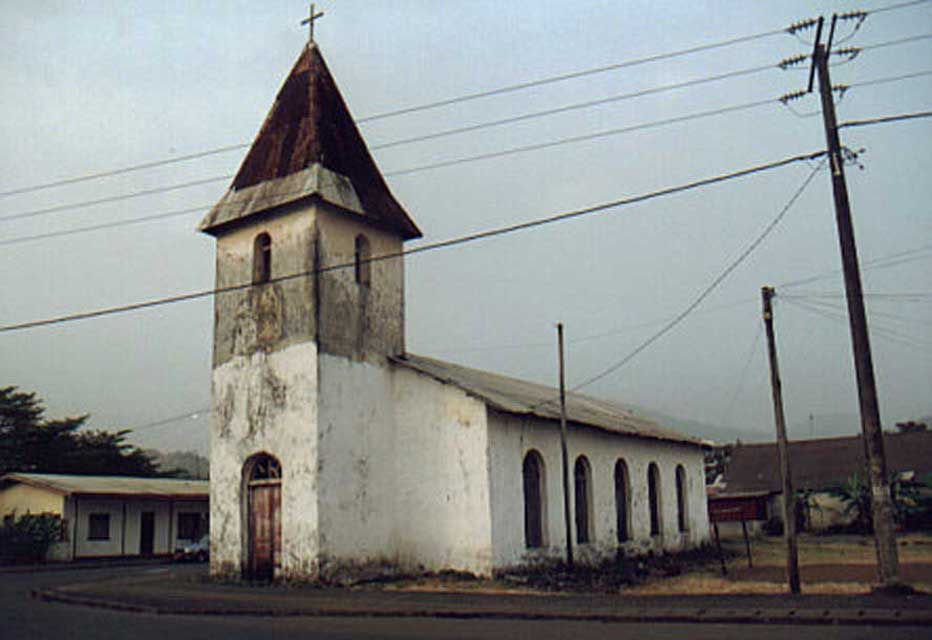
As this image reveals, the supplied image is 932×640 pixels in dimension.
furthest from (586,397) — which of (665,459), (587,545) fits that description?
(587,545)

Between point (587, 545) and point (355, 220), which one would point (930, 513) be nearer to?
point (587, 545)

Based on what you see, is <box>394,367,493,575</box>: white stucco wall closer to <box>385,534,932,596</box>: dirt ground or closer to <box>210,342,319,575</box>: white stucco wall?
<box>385,534,932,596</box>: dirt ground

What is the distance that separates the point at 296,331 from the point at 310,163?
465 cm

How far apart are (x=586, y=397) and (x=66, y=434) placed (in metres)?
32.7

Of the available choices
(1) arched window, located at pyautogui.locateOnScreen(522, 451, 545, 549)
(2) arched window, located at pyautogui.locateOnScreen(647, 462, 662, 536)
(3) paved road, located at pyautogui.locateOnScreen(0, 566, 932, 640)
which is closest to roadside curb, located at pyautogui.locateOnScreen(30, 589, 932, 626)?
(3) paved road, located at pyautogui.locateOnScreen(0, 566, 932, 640)

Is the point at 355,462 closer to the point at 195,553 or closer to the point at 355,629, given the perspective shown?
the point at 355,629

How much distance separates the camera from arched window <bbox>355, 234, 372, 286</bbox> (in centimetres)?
2339

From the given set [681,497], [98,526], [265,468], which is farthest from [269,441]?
[98,526]

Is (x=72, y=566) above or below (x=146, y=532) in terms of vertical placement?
below

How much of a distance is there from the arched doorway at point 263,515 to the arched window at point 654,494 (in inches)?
592

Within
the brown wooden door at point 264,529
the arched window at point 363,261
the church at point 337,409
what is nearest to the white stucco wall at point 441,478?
the church at point 337,409

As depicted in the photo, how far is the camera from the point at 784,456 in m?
17.2

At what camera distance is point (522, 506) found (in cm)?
2223

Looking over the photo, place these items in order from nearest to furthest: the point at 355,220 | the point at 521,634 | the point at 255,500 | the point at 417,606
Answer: the point at 521,634, the point at 417,606, the point at 255,500, the point at 355,220
